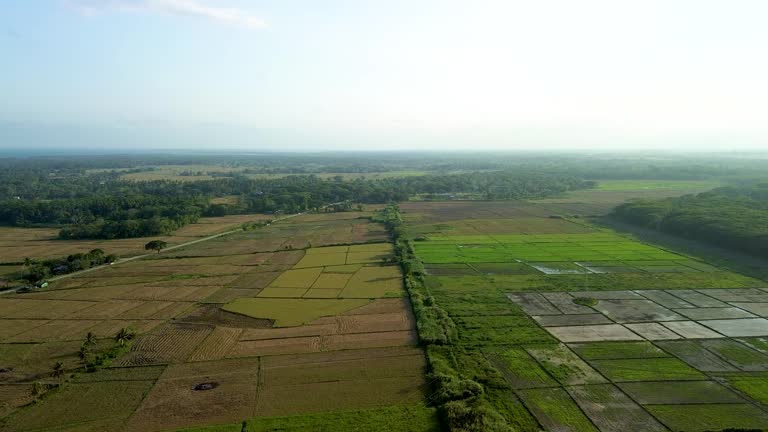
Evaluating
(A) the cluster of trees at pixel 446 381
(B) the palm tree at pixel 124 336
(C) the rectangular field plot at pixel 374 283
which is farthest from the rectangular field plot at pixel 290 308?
(B) the palm tree at pixel 124 336

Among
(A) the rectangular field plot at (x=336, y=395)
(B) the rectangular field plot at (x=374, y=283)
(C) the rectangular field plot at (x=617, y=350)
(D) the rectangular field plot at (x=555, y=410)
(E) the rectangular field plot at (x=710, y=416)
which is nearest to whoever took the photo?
(E) the rectangular field plot at (x=710, y=416)

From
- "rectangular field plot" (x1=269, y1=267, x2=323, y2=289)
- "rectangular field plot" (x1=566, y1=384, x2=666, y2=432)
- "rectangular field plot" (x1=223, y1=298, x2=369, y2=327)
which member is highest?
"rectangular field plot" (x1=566, y1=384, x2=666, y2=432)

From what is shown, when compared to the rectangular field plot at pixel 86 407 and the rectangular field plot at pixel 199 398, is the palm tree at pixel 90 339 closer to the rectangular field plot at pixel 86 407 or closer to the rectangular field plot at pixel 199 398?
the rectangular field plot at pixel 86 407

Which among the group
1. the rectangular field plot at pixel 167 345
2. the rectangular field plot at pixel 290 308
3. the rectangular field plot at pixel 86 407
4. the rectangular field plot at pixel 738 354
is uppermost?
the rectangular field plot at pixel 738 354

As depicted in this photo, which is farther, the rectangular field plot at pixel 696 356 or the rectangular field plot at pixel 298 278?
the rectangular field plot at pixel 298 278

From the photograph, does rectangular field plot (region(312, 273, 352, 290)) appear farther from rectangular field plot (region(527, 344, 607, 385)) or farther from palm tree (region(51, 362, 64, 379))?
palm tree (region(51, 362, 64, 379))

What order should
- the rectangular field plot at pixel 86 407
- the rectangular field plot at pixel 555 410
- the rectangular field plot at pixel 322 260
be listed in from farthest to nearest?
the rectangular field plot at pixel 322 260, the rectangular field plot at pixel 86 407, the rectangular field plot at pixel 555 410

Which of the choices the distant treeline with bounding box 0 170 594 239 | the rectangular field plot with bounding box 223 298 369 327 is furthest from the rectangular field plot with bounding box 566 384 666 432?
the distant treeline with bounding box 0 170 594 239
